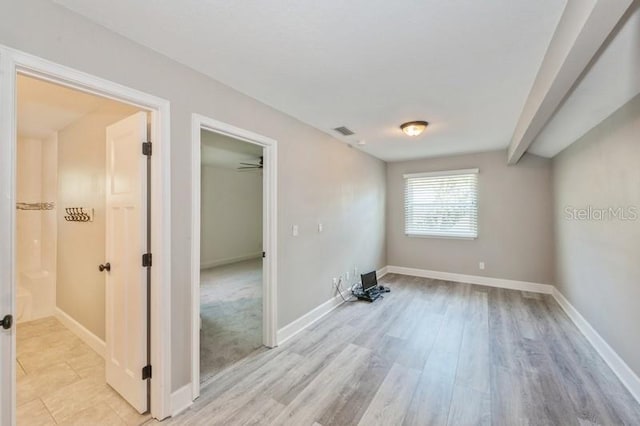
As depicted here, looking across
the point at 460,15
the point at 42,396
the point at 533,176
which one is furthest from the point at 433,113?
the point at 42,396

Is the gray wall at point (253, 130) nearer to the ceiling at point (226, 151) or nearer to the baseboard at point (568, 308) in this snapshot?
the ceiling at point (226, 151)

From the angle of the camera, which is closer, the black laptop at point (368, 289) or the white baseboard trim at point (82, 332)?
the white baseboard trim at point (82, 332)

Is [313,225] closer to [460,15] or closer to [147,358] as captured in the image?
[147,358]

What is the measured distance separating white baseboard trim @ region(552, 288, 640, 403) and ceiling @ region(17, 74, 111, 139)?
487 centimetres

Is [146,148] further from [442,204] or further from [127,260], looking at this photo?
[442,204]

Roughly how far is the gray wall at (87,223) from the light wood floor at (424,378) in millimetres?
1715

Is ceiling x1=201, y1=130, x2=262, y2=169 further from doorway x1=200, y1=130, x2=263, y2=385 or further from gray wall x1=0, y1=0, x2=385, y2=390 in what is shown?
gray wall x1=0, y1=0, x2=385, y2=390

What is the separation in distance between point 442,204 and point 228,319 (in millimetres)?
4442

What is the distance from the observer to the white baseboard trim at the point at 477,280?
4559mm

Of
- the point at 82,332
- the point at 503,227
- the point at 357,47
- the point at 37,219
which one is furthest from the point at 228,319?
the point at 503,227

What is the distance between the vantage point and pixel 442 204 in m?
5.35

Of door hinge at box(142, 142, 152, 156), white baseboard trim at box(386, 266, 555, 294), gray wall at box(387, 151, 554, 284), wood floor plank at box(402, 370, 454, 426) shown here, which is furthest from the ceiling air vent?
white baseboard trim at box(386, 266, 555, 294)

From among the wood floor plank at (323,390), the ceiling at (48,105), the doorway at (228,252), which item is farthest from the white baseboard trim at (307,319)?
the ceiling at (48,105)

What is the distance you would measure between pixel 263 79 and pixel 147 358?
2346mm
